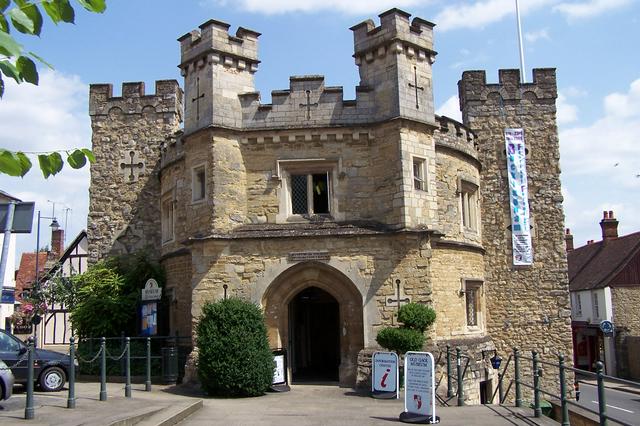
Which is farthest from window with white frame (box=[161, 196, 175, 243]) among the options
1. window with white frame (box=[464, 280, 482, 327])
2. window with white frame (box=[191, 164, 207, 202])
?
window with white frame (box=[464, 280, 482, 327])

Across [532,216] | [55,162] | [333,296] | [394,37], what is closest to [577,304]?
[532,216]

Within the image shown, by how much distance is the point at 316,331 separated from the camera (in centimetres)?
2158

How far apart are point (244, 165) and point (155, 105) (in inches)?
274

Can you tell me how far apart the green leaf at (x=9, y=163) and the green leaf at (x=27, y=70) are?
42 centimetres

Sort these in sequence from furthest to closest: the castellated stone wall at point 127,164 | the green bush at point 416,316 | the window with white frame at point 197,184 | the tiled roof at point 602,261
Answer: the tiled roof at point 602,261
the castellated stone wall at point 127,164
the window with white frame at point 197,184
the green bush at point 416,316

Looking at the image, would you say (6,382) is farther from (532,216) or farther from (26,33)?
(532,216)

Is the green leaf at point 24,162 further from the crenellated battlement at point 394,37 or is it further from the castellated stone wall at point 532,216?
the castellated stone wall at point 532,216

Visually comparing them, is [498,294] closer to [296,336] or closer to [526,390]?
[526,390]

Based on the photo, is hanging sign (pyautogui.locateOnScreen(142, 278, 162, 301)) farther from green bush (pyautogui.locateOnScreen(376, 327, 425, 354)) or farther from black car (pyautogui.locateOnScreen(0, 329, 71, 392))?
green bush (pyautogui.locateOnScreen(376, 327, 425, 354))

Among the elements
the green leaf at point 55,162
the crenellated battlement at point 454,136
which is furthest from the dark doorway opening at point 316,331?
the green leaf at point 55,162

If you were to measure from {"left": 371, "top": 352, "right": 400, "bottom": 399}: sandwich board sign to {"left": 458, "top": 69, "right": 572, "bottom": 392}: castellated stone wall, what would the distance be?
25.8 ft

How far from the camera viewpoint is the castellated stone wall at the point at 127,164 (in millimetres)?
21703

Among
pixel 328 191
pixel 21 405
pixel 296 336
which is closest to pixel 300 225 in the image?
pixel 328 191

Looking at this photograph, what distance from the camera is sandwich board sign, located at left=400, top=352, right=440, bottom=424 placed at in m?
10.6
